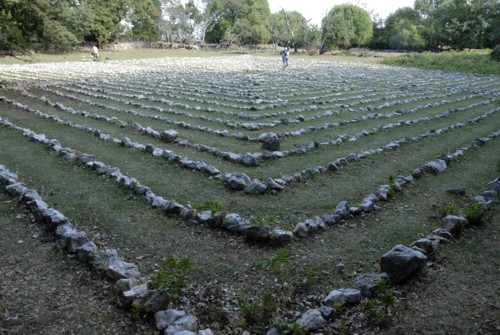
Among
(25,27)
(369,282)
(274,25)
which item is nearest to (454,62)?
(25,27)

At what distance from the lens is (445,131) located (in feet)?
39.0

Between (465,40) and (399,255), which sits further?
(465,40)

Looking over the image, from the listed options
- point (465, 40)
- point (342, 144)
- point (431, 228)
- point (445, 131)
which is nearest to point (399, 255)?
point (431, 228)

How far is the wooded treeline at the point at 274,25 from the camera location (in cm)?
5369

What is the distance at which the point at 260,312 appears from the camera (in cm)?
415

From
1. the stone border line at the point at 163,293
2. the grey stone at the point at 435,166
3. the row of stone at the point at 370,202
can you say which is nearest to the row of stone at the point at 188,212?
the row of stone at the point at 370,202

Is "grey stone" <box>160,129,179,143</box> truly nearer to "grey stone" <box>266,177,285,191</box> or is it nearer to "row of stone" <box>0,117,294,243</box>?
"row of stone" <box>0,117,294,243</box>

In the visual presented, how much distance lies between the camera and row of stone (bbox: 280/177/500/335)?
4.06 metres

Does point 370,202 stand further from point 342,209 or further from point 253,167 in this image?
point 253,167

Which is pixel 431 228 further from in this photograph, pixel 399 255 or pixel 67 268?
pixel 67 268

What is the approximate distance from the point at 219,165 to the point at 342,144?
141 inches

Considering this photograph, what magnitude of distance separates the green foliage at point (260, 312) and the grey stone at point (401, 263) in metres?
1.50

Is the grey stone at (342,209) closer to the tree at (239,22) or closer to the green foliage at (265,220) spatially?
the green foliage at (265,220)

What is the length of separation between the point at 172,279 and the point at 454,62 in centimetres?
4021
